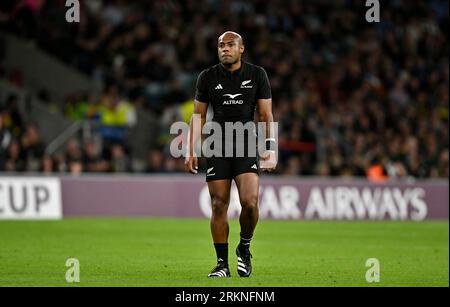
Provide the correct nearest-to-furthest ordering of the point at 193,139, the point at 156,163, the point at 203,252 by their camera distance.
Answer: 1. the point at 193,139
2. the point at 203,252
3. the point at 156,163

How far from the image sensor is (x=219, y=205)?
1159 cm

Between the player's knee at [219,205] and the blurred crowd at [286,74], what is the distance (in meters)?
12.3

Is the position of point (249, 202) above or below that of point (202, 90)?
below

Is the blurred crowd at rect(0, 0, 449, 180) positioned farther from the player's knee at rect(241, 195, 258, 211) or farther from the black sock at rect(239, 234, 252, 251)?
the player's knee at rect(241, 195, 258, 211)

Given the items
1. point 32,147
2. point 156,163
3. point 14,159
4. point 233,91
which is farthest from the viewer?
point 156,163

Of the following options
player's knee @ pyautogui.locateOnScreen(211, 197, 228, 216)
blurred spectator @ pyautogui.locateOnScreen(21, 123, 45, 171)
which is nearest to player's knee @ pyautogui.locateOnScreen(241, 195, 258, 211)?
player's knee @ pyautogui.locateOnScreen(211, 197, 228, 216)

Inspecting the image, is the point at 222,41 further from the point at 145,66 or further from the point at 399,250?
the point at 145,66

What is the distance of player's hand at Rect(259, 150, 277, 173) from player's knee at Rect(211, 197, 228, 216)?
0.55 meters

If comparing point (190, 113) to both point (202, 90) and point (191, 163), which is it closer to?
point (202, 90)

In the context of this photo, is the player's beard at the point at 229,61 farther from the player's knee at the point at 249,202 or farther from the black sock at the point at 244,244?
the black sock at the point at 244,244

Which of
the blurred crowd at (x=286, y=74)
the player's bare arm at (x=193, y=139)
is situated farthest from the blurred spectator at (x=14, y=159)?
the player's bare arm at (x=193, y=139)

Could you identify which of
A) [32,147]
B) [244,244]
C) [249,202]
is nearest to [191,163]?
[249,202]

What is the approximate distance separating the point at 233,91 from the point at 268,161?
0.84 m

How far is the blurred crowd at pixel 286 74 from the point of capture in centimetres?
2591
